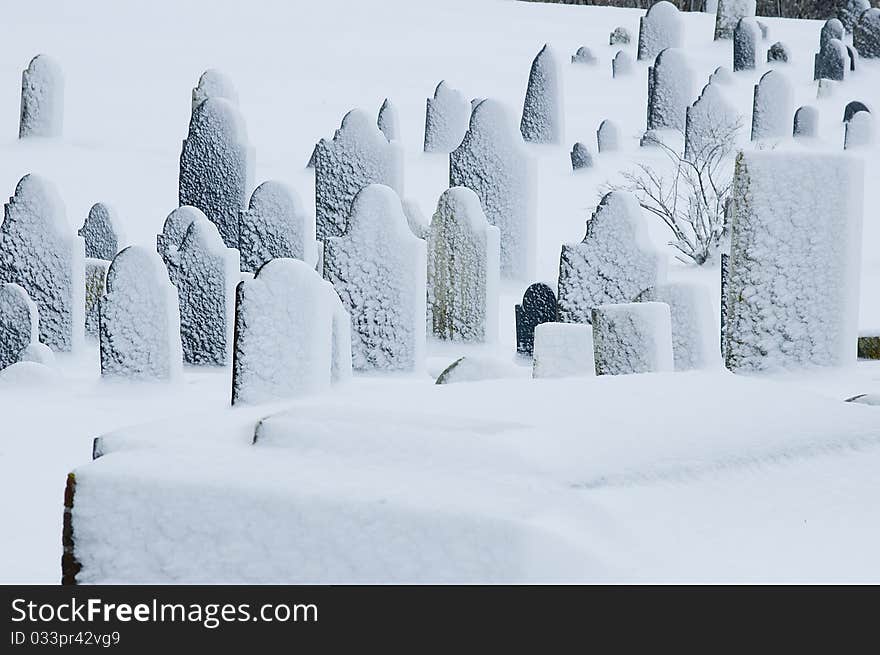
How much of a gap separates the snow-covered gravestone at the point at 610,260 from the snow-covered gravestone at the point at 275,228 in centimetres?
201

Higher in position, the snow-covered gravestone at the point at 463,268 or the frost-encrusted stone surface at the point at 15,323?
the snow-covered gravestone at the point at 463,268

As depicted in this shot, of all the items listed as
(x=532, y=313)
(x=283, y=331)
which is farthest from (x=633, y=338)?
(x=532, y=313)

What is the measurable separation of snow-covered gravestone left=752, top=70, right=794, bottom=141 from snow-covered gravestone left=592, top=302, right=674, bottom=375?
11.4 meters

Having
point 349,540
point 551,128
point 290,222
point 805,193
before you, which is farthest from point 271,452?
point 551,128

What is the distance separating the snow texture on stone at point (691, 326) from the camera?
6.58 meters

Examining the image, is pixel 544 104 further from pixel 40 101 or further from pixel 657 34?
pixel 657 34

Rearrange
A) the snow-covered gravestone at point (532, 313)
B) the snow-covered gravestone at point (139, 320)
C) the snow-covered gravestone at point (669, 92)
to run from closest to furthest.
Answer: the snow-covered gravestone at point (139, 320)
the snow-covered gravestone at point (532, 313)
the snow-covered gravestone at point (669, 92)

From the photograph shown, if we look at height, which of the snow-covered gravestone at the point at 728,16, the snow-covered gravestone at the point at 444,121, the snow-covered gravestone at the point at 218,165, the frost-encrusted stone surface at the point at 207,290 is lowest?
the frost-encrusted stone surface at the point at 207,290

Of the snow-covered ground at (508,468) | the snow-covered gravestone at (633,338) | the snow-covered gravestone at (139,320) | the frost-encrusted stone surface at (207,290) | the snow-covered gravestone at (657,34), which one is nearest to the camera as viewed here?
the snow-covered ground at (508,468)

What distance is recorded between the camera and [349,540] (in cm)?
249

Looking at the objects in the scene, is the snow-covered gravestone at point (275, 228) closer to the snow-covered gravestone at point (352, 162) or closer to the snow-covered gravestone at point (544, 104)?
the snow-covered gravestone at point (352, 162)

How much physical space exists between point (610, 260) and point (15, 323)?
370cm

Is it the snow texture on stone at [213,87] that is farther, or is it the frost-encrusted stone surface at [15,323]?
the snow texture on stone at [213,87]

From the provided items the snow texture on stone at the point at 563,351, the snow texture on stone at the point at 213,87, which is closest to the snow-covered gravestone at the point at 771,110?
the snow texture on stone at the point at 213,87
